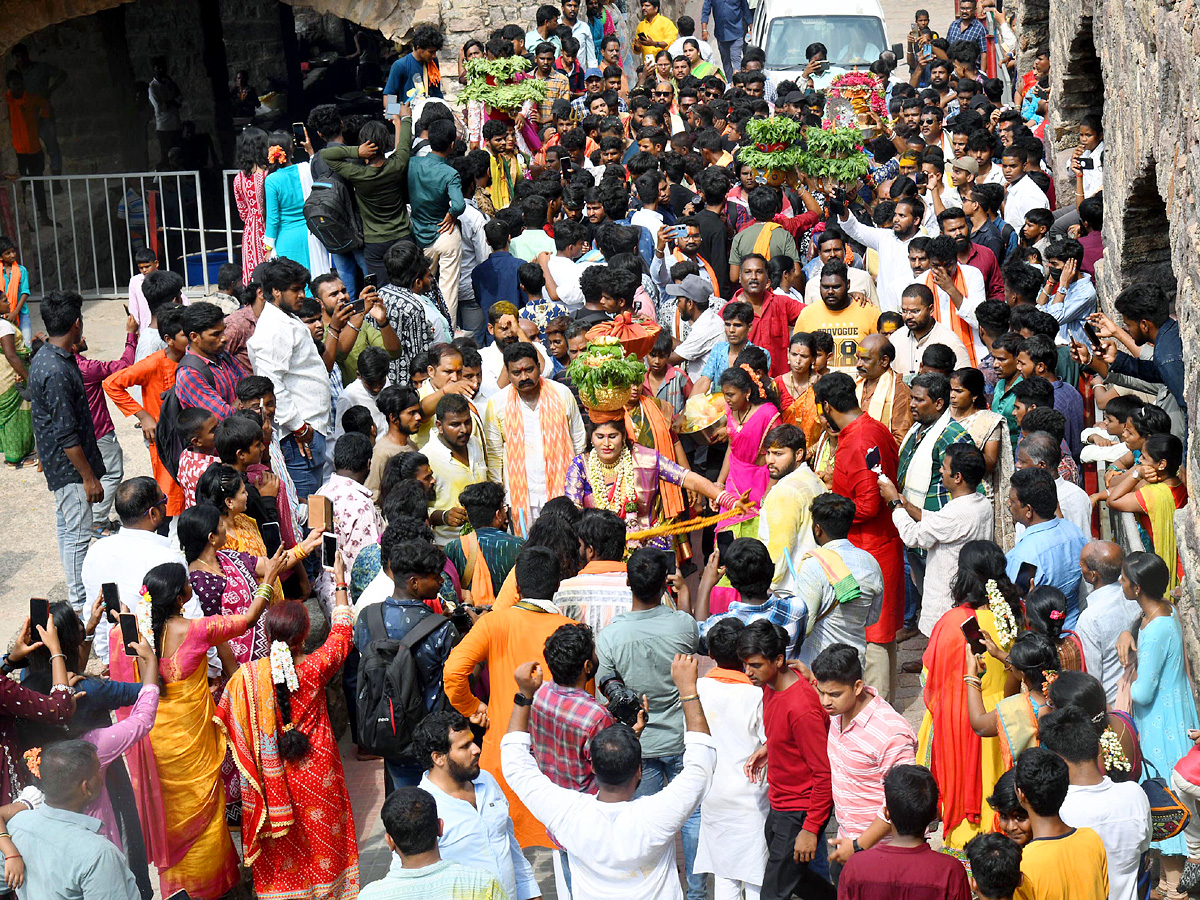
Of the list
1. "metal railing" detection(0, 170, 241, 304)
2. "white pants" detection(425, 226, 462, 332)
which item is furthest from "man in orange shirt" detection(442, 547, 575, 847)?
"metal railing" detection(0, 170, 241, 304)

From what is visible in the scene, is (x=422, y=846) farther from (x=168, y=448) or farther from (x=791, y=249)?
(x=791, y=249)

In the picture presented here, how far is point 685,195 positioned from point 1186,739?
6674 millimetres

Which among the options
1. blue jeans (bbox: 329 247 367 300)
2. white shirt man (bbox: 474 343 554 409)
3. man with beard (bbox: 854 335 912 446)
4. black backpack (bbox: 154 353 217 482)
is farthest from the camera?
blue jeans (bbox: 329 247 367 300)

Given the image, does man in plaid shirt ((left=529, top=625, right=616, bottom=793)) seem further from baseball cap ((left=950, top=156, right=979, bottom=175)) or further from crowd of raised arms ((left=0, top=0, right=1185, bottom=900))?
baseball cap ((left=950, top=156, right=979, bottom=175))

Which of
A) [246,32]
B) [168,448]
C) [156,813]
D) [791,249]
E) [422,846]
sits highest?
[246,32]

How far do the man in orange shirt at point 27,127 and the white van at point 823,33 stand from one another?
29.1 feet

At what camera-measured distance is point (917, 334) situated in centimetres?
802

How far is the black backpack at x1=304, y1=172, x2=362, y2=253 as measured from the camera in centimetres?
931

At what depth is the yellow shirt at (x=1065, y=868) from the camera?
4086mm

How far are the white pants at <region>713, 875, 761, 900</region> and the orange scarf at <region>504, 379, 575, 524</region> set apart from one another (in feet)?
8.36

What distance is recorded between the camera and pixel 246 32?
20094 mm

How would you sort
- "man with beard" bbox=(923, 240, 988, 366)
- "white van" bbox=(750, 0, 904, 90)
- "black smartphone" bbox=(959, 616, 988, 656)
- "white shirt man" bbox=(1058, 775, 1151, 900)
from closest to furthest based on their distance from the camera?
"white shirt man" bbox=(1058, 775, 1151, 900), "black smartphone" bbox=(959, 616, 988, 656), "man with beard" bbox=(923, 240, 988, 366), "white van" bbox=(750, 0, 904, 90)

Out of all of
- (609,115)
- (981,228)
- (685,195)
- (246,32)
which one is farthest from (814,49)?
(246,32)

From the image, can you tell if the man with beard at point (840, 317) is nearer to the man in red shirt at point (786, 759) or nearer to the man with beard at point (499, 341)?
the man with beard at point (499, 341)
